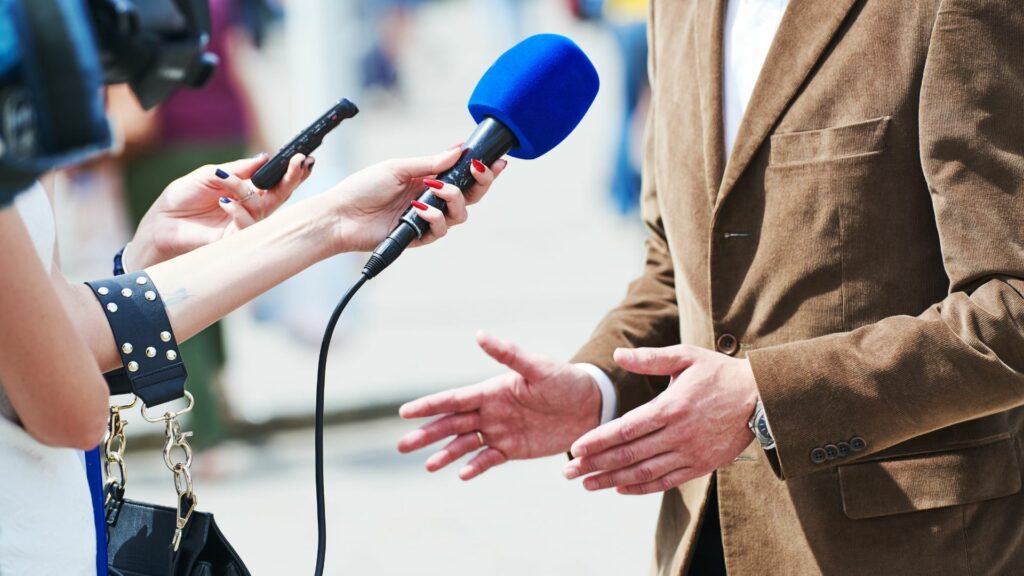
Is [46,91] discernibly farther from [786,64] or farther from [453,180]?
[786,64]

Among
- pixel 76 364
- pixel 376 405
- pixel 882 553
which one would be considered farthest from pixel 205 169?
pixel 376 405

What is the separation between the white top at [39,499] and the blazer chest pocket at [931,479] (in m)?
1.05

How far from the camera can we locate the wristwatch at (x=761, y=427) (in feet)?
5.75

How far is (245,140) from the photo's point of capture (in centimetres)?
568

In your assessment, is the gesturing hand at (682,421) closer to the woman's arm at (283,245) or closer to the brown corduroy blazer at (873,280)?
the brown corduroy blazer at (873,280)

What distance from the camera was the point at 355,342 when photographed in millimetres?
7133

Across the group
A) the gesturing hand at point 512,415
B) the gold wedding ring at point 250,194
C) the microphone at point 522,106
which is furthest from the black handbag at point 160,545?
the gold wedding ring at point 250,194

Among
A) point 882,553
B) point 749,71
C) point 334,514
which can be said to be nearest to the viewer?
point 882,553

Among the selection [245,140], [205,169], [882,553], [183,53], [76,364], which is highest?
[183,53]

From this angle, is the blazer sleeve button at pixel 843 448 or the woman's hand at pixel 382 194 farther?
the woman's hand at pixel 382 194

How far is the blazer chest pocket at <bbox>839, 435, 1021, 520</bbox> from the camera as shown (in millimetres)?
1760

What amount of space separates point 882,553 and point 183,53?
3.88ft

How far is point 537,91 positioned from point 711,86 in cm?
27

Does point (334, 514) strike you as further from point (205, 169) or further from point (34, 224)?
point (34, 224)
